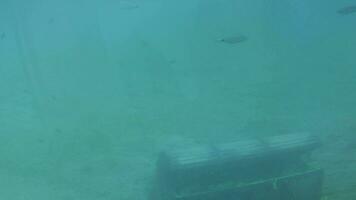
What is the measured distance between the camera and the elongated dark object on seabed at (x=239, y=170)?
4988mm

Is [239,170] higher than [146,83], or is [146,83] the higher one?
[239,170]

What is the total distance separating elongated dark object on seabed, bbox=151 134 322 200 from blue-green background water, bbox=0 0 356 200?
106 centimetres

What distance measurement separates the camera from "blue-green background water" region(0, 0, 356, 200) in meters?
6.80

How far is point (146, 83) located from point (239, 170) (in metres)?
3.32

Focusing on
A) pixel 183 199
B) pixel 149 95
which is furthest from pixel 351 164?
pixel 149 95

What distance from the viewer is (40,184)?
667 centimetres

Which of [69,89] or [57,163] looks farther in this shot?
[69,89]

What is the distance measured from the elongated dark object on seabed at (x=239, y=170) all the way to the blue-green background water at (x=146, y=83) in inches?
41.8

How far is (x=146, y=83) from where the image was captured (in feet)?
26.4

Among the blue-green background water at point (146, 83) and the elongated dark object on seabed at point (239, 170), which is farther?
the blue-green background water at point (146, 83)

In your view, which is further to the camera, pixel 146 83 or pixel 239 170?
pixel 146 83

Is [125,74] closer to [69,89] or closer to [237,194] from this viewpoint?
[69,89]

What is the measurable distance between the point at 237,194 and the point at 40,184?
3315 mm

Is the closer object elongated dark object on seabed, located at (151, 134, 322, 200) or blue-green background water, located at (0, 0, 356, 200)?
elongated dark object on seabed, located at (151, 134, 322, 200)
